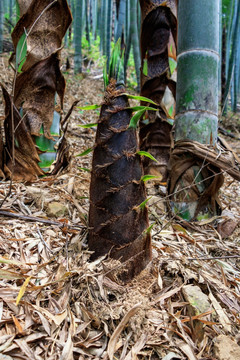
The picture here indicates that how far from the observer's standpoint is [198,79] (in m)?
1.34

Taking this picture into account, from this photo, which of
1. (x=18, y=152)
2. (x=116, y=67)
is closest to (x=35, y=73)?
(x=18, y=152)

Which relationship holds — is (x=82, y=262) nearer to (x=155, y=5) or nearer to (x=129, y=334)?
(x=129, y=334)

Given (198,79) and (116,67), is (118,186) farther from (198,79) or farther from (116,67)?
(198,79)

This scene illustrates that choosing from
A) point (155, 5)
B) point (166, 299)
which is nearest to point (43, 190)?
point (166, 299)

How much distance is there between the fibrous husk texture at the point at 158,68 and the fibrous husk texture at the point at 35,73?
63cm

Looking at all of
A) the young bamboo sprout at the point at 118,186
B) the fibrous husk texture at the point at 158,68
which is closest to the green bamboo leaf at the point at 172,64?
the fibrous husk texture at the point at 158,68

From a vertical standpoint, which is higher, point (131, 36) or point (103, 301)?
point (131, 36)

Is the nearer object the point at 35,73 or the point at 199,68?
the point at 199,68

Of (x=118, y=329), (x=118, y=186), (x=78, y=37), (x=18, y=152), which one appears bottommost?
(x=118, y=329)

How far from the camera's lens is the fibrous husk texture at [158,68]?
75.0 inches

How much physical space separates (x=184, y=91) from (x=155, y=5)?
880mm

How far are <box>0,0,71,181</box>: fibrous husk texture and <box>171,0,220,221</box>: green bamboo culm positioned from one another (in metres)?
0.73

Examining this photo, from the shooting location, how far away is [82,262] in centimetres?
85

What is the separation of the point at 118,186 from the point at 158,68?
4.63 ft
